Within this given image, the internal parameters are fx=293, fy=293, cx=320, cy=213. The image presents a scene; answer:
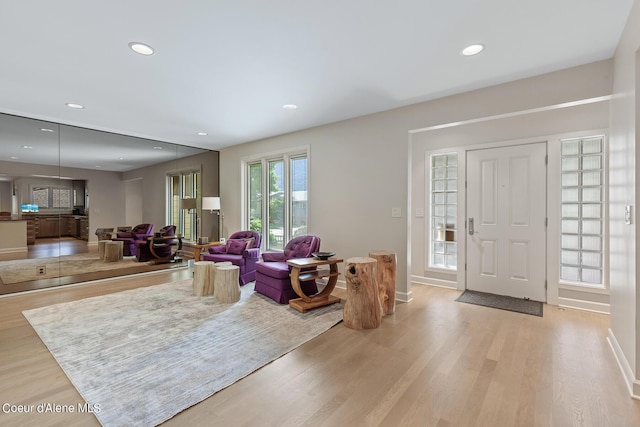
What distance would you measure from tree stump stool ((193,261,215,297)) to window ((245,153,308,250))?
159cm

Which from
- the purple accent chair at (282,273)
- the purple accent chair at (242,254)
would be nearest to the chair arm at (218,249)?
the purple accent chair at (242,254)

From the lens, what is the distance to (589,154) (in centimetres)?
344

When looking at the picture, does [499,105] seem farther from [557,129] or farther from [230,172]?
[230,172]

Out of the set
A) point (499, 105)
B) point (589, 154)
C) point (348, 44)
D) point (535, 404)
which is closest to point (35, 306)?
point (348, 44)

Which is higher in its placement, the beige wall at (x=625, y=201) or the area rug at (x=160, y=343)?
the beige wall at (x=625, y=201)

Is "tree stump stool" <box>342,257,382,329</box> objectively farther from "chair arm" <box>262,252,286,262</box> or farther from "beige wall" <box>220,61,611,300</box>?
"chair arm" <box>262,252,286,262</box>

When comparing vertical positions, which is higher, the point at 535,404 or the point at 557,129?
the point at 557,129

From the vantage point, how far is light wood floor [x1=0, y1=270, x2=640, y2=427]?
1712mm

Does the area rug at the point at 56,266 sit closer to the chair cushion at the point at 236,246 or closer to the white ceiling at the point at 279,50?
the chair cushion at the point at 236,246

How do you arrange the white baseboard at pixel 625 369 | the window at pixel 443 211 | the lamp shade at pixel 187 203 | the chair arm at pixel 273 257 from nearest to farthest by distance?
the white baseboard at pixel 625 369 → the chair arm at pixel 273 257 → the window at pixel 443 211 → the lamp shade at pixel 187 203

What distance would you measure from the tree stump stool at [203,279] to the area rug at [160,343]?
0.49 ft

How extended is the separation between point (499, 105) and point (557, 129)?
1.08 meters

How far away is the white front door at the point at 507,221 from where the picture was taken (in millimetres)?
3758

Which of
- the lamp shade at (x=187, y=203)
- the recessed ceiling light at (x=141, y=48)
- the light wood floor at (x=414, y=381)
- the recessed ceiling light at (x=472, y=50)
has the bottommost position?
the light wood floor at (x=414, y=381)
